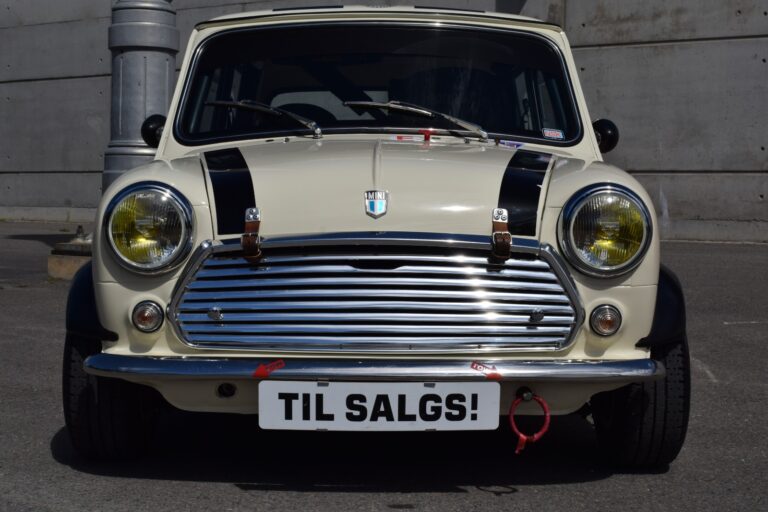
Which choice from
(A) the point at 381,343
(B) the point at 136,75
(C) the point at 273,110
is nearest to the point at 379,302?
(A) the point at 381,343

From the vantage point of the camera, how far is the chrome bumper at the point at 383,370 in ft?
12.2

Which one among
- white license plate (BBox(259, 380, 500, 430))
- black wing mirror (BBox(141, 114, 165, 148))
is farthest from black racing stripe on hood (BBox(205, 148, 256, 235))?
black wing mirror (BBox(141, 114, 165, 148))

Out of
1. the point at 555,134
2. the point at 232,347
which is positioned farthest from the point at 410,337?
the point at 555,134

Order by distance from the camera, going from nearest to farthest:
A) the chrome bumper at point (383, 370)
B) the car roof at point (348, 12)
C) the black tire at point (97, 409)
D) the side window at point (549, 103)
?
1. the chrome bumper at point (383, 370)
2. the black tire at point (97, 409)
3. the side window at point (549, 103)
4. the car roof at point (348, 12)

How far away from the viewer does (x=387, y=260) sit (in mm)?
3811

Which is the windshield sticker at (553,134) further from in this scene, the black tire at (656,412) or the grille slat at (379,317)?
the grille slat at (379,317)

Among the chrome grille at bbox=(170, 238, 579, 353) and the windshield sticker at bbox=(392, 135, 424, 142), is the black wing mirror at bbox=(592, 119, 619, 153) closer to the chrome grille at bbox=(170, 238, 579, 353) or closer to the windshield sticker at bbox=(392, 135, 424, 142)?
the windshield sticker at bbox=(392, 135, 424, 142)

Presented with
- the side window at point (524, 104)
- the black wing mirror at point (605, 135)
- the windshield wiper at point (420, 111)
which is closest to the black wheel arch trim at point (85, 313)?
the windshield wiper at point (420, 111)

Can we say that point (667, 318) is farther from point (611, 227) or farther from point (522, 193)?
point (522, 193)

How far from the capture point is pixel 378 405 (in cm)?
375

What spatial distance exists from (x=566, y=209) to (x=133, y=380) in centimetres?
140

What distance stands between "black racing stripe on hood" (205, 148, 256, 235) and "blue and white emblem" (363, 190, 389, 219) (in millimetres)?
350

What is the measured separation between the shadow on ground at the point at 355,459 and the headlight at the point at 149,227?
73cm

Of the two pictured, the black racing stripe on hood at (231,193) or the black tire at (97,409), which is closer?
the black racing stripe on hood at (231,193)
